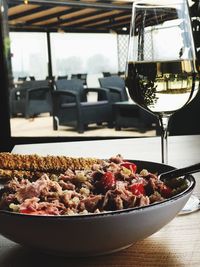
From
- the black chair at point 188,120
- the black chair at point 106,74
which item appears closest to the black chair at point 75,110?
the black chair at point 106,74

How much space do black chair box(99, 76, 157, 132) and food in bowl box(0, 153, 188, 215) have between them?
4.84m

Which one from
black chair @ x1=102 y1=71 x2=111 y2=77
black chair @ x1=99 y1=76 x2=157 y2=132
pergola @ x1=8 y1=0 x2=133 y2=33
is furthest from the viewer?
black chair @ x1=102 y1=71 x2=111 y2=77

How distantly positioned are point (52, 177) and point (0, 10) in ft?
14.1

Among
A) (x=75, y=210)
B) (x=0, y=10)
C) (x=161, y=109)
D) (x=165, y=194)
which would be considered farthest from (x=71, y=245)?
(x=0, y=10)

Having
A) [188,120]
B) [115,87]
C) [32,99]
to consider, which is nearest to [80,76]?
[115,87]

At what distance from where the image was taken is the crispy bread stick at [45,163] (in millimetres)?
722

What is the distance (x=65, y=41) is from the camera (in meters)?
6.66

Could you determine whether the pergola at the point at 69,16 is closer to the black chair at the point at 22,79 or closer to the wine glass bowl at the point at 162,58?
the black chair at the point at 22,79

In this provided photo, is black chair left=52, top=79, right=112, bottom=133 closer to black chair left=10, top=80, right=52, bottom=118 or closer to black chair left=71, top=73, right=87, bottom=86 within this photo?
black chair left=10, top=80, right=52, bottom=118

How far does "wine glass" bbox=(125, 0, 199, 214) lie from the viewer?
0.79 meters

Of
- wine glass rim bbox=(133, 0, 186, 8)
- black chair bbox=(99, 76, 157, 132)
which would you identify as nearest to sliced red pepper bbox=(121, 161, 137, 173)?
wine glass rim bbox=(133, 0, 186, 8)

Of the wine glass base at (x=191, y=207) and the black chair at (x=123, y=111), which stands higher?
the wine glass base at (x=191, y=207)

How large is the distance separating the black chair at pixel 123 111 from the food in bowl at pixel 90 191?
190 inches

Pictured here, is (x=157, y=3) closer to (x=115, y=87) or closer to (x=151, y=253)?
(x=151, y=253)
